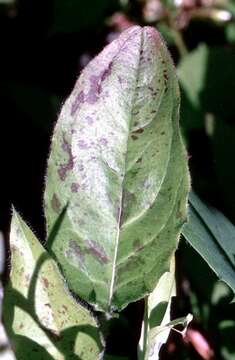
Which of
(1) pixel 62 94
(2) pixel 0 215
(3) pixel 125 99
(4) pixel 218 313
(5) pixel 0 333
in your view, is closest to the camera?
(3) pixel 125 99

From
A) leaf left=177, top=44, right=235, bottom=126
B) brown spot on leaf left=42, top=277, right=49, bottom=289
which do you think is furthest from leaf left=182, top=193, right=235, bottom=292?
A: leaf left=177, top=44, right=235, bottom=126

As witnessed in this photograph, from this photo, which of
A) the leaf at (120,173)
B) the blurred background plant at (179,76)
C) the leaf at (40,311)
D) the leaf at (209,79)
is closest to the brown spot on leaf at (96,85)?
the leaf at (120,173)

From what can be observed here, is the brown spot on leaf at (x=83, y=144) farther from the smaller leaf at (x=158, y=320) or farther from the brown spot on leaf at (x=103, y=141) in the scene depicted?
the smaller leaf at (x=158, y=320)

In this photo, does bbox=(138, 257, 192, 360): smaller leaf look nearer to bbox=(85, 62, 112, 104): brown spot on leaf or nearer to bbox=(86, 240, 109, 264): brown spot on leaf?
bbox=(86, 240, 109, 264): brown spot on leaf

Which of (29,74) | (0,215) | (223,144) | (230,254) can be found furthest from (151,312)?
(29,74)

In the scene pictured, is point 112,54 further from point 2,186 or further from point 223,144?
point 2,186

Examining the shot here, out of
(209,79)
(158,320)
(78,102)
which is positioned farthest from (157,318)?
(209,79)

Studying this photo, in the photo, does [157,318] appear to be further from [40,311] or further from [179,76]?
[179,76]
